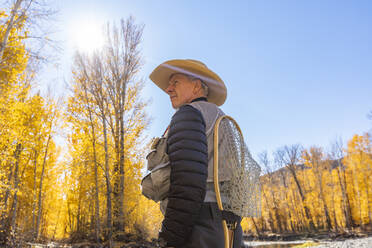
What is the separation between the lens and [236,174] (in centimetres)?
142

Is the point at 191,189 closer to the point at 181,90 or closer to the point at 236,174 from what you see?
the point at 236,174

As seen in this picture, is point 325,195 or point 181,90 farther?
point 325,195

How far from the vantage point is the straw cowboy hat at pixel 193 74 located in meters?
1.73

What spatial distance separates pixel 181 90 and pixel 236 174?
0.74 meters

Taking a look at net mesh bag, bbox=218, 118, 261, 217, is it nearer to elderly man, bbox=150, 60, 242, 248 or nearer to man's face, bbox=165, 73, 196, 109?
elderly man, bbox=150, 60, 242, 248

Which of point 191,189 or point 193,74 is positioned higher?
point 193,74

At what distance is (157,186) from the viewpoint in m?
1.32

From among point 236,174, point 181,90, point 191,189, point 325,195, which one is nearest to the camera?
point 191,189

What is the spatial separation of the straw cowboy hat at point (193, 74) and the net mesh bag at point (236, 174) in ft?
1.41

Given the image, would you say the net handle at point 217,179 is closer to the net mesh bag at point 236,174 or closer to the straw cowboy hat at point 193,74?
the net mesh bag at point 236,174

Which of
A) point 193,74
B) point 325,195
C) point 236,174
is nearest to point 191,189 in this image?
point 236,174

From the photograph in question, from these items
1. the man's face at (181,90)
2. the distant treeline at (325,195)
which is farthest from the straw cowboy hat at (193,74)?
the distant treeline at (325,195)

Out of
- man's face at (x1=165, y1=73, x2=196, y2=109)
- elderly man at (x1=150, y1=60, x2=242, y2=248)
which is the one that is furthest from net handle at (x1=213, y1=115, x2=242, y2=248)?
man's face at (x1=165, y1=73, x2=196, y2=109)

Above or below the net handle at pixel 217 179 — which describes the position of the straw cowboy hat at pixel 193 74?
above
